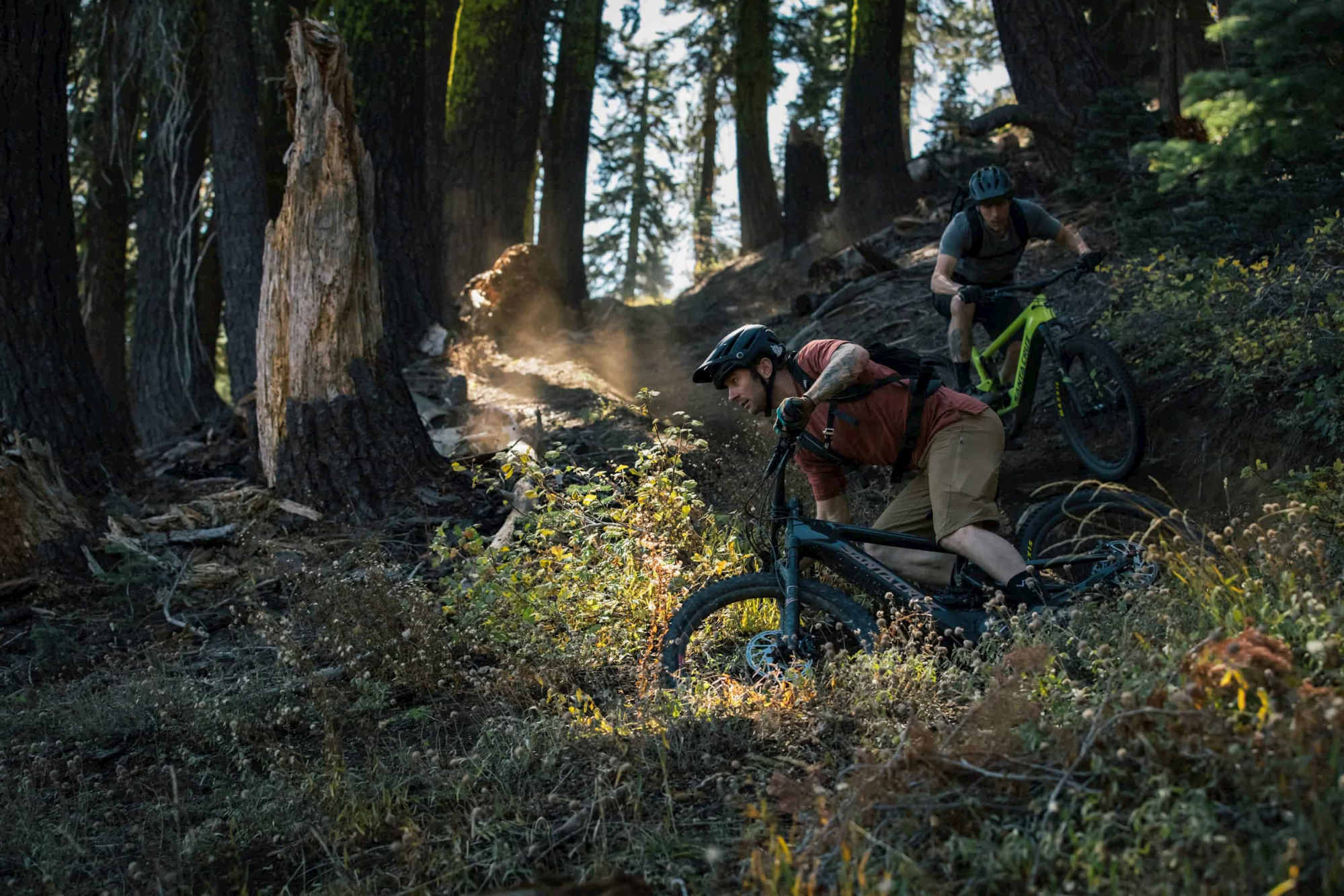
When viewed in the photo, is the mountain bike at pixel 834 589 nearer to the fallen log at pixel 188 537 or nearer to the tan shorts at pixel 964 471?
the tan shorts at pixel 964 471

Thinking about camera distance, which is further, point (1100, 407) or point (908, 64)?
point (908, 64)

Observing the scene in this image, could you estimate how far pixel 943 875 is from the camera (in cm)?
305

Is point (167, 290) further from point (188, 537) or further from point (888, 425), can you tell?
point (888, 425)

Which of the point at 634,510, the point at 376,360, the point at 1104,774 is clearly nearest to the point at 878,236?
the point at 376,360

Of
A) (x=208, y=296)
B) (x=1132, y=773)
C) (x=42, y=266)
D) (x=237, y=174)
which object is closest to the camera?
(x=1132, y=773)

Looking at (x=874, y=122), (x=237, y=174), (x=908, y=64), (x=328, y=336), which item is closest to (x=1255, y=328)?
(x=328, y=336)

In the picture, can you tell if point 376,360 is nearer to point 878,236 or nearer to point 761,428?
point 761,428

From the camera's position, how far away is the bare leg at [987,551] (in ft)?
16.4

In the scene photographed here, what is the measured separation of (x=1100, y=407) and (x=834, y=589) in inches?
109

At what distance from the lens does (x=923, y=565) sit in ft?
18.1

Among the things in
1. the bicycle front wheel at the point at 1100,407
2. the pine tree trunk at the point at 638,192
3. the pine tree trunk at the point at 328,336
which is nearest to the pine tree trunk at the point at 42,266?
the pine tree trunk at the point at 328,336

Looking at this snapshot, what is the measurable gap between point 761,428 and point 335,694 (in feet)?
15.8

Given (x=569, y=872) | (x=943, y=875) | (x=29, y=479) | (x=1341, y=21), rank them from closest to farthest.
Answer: (x=943, y=875) → (x=569, y=872) → (x=1341, y=21) → (x=29, y=479)

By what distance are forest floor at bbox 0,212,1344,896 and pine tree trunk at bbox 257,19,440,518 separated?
0.35 m
